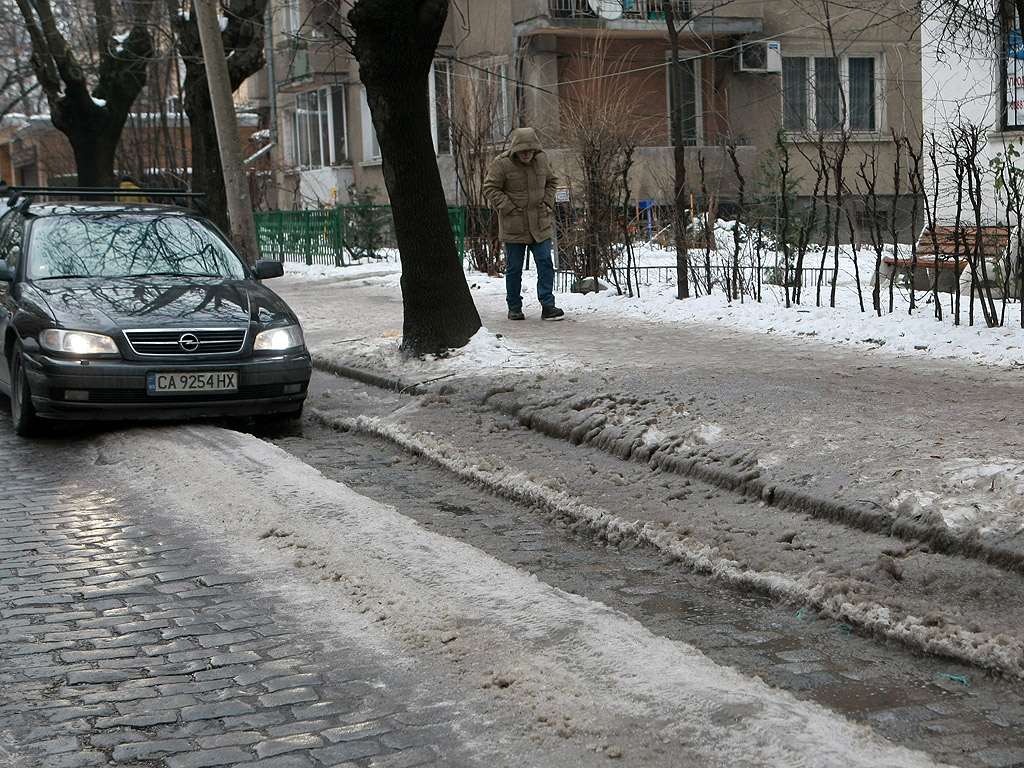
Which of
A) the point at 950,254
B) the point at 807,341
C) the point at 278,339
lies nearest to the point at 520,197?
the point at 807,341

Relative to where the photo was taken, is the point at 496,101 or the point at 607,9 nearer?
the point at 496,101

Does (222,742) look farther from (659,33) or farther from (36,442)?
(659,33)

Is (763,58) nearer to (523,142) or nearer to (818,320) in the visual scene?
(523,142)

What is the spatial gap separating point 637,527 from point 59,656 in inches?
109

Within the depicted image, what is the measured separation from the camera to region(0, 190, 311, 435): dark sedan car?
8.40 meters

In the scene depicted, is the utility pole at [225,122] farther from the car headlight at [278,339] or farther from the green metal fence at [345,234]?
the green metal fence at [345,234]

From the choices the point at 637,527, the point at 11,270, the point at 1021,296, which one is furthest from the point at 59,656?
the point at 1021,296

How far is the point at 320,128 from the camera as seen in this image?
37062 mm

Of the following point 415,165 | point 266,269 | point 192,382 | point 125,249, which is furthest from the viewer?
point 415,165

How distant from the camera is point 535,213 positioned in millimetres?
13625

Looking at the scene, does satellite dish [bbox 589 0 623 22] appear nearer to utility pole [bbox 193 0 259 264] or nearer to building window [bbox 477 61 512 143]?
building window [bbox 477 61 512 143]

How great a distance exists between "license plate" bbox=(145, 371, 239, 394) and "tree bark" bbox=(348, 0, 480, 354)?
270 centimetres

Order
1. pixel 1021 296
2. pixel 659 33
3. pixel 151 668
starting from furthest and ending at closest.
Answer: pixel 659 33
pixel 1021 296
pixel 151 668

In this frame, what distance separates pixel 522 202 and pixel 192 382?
5.90 metres
